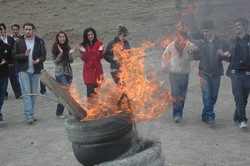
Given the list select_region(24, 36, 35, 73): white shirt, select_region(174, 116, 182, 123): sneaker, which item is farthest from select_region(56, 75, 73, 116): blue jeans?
select_region(174, 116, 182, 123): sneaker

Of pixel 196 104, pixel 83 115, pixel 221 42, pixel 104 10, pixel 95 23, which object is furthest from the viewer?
pixel 104 10

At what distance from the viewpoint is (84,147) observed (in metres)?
4.48

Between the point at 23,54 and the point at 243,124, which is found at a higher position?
the point at 23,54

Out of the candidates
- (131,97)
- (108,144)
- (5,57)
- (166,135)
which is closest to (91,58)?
(5,57)

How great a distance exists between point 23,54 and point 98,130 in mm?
4705

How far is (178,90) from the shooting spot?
27.1 feet

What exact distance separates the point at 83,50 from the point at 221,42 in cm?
290

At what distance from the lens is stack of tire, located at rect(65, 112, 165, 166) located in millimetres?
4379

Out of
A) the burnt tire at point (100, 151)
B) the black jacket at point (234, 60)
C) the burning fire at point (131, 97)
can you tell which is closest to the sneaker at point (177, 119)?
the black jacket at point (234, 60)

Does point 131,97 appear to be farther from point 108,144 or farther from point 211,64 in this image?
point 211,64

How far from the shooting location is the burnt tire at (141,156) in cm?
432

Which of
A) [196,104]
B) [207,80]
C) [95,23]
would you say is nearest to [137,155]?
[207,80]

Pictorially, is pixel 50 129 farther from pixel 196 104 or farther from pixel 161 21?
pixel 161 21

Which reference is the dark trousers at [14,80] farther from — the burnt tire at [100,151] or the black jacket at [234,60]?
the burnt tire at [100,151]
